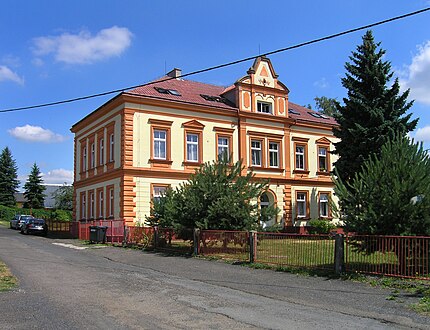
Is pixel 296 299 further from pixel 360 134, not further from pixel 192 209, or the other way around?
pixel 360 134

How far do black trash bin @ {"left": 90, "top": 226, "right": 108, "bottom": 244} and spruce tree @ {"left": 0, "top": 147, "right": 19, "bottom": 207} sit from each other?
2219 inches

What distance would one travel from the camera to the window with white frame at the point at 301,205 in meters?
39.1

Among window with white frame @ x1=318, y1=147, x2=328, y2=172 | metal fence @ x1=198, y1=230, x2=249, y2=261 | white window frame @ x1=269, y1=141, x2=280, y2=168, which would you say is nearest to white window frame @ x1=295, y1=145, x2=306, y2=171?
window with white frame @ x1=318, y1=147, x2=328, y2=172

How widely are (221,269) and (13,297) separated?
730 centimetres

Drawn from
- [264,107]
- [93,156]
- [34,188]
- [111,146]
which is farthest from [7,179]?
[264,107]

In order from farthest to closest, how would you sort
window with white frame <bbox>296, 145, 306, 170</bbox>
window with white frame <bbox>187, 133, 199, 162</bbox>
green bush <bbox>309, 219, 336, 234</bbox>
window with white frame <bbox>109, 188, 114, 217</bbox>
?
window with white frame <bbox>296, 145, 306, 170</bbox> < green bush <bbox>309, 219, 336, 234</bbox> < window with white frame <bbox>187, 133, 199, 162</bbox> < window with white frame <bbox>109, 188, 114, 217</bbox>

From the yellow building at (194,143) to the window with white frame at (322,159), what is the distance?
3.3 inches

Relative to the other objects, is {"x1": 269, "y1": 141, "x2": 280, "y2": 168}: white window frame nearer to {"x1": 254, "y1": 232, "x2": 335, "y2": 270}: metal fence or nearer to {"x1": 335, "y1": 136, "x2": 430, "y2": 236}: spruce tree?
{"x1": 254, "y1": 232, "x2": 335, "y2": 270}: metal fence

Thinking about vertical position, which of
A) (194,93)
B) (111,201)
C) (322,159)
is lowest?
(111,201)

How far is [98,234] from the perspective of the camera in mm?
28859

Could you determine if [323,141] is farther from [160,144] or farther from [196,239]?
[196,239]

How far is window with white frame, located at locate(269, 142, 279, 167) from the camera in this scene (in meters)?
37.9

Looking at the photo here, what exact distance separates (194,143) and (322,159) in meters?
12.6

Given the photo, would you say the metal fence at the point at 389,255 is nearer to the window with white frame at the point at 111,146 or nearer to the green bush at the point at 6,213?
the window with white frame at the point at 111,146
